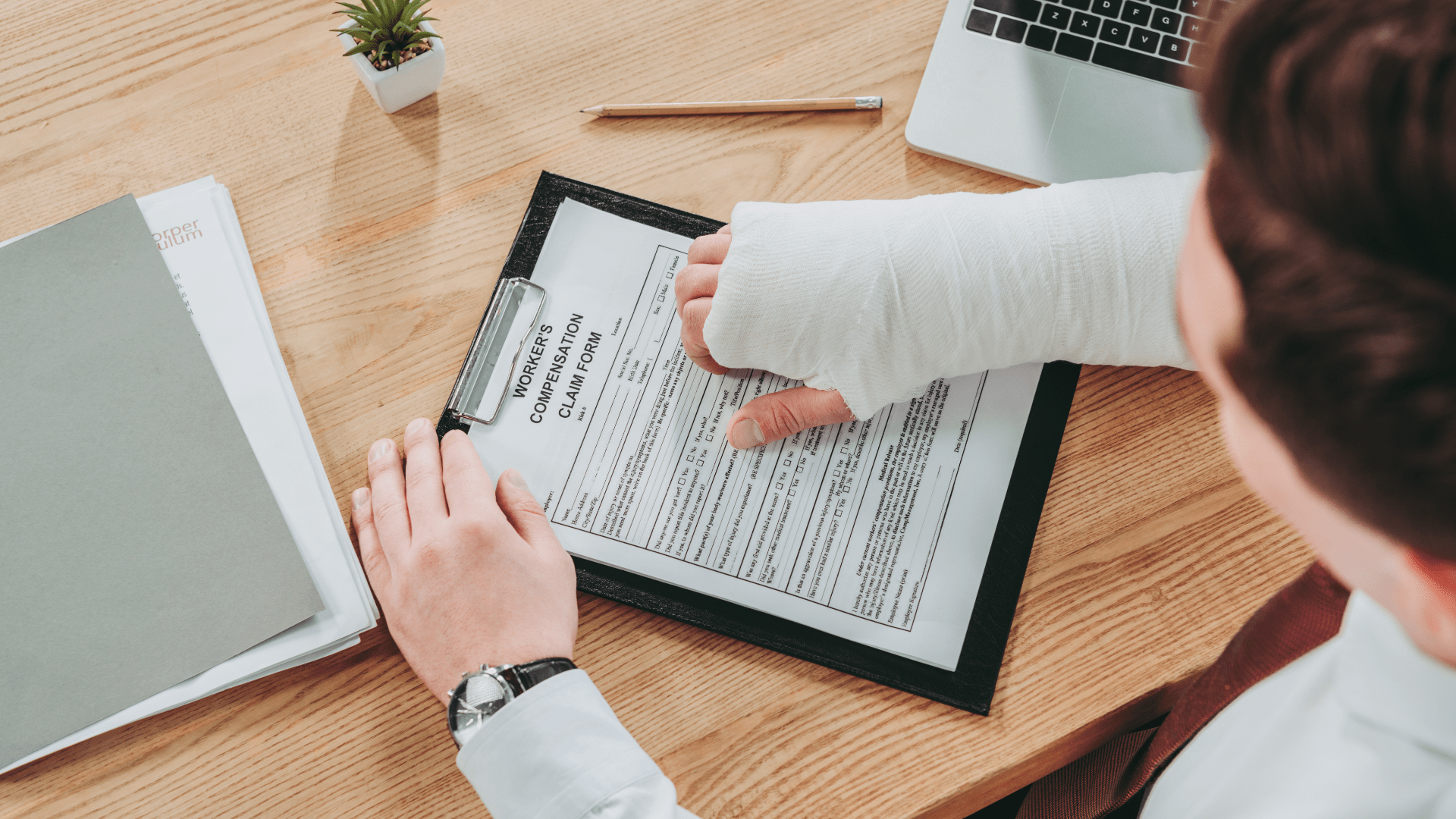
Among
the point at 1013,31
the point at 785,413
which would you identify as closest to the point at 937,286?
the point at 785,413

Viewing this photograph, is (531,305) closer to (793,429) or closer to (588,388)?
(588,388)

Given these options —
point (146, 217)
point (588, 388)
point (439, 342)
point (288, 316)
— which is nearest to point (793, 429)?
point (588, 388)

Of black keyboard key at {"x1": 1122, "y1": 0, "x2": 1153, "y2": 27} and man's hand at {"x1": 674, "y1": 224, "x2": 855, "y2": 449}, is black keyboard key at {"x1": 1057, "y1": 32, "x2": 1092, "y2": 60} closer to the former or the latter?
black keyboard key at {"x1": 1122, "y1": 0, "x2": 1153, "y2": 27}

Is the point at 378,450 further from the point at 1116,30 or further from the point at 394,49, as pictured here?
the point at 1116,30

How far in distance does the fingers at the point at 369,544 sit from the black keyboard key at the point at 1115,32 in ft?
2.14

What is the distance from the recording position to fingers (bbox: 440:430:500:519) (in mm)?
565

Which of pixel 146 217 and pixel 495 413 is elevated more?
pixel 146 217

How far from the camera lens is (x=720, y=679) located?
0.57 meters

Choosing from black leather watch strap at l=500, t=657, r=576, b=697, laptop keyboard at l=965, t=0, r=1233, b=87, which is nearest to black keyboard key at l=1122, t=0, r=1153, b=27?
laptop keyboard at l=965, t=0, r=1233, b=87

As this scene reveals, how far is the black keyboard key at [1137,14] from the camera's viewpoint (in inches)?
25.3

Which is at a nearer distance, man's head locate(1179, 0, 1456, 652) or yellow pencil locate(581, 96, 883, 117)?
man's head locate(1179, 0, 1456, 652)

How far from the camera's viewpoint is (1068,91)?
639 mm

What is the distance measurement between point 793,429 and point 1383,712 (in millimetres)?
359

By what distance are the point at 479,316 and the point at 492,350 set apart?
3 cm
